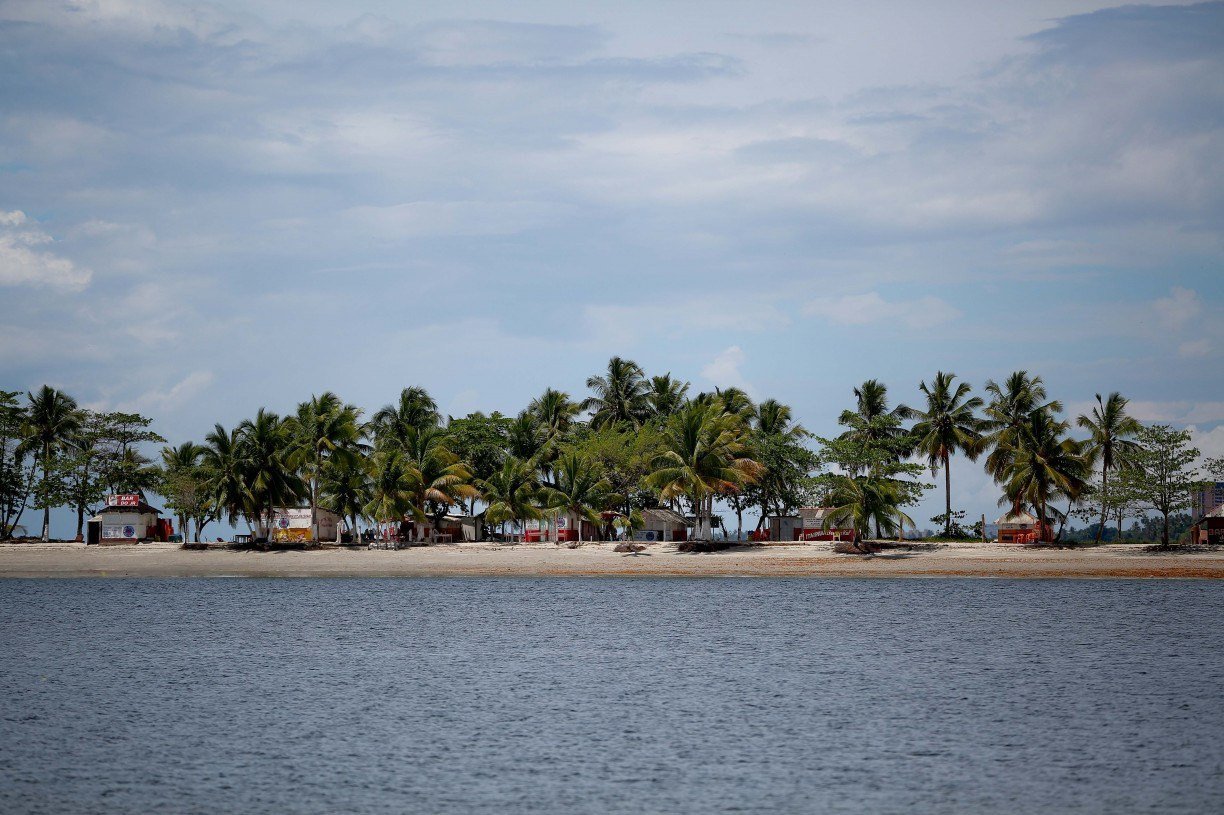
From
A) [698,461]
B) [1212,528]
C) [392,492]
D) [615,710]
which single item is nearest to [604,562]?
[698,461]

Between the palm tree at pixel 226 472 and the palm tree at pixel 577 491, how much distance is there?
2020 cm

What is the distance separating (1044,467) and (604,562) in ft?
93.5

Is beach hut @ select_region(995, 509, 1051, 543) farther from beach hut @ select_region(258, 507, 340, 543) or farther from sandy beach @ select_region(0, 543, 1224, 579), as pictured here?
beach hut @ select_region(258, 507, 340, 543)

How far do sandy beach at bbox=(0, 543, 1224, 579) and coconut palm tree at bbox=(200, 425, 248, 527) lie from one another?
133 inches

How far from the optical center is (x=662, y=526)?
275 feet

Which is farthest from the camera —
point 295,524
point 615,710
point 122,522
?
point 295,524

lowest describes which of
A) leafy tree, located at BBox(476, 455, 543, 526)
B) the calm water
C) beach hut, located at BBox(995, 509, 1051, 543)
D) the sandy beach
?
the calm water

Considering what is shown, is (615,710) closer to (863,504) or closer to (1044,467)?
(863,504)

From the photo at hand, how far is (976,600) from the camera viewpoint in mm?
53344

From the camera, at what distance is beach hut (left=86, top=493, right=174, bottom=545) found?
83125mm

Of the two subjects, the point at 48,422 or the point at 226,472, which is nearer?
the point at 226,472

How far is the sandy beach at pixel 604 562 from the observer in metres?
61.0

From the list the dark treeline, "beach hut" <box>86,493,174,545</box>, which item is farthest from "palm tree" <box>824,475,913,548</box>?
"beach hut" <box>86,493,174,545</box>

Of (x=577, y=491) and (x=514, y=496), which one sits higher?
(x=577, y=491)
